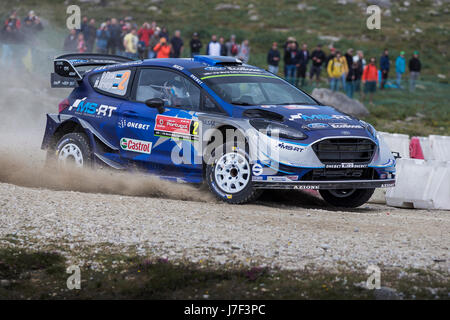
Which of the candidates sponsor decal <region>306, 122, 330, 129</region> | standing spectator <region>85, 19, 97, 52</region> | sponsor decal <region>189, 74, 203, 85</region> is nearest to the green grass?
sponsor decal <region>306, 122, 330, 129</region>

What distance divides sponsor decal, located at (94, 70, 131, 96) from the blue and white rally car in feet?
0.05

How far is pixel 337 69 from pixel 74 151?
50.9ft

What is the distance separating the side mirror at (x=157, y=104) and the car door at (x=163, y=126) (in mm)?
47

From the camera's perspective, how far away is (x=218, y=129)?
9.45 metres

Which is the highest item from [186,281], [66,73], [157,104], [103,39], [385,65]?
[103,39]

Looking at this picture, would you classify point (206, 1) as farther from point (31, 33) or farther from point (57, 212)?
point (57, 212)

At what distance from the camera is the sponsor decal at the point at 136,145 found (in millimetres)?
10000

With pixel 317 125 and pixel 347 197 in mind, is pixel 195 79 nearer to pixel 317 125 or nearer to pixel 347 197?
pixel 317 125

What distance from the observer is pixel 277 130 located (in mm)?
9039

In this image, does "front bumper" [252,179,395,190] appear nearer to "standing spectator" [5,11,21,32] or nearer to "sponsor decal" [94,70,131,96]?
"sponsor decal" [94,70,131,96]

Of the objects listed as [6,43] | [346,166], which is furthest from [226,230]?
[6,43]

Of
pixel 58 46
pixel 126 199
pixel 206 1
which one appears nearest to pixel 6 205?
pixel 126 199

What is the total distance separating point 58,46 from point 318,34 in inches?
961

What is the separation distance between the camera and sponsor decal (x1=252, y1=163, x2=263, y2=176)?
→ 9016 millimetres
